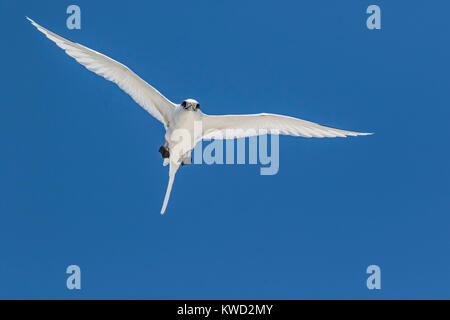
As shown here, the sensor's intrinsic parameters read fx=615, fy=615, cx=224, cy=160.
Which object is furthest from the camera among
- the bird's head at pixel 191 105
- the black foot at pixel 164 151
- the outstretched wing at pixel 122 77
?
the black foot at pixel 164 151

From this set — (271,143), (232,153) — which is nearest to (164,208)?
(232,153)

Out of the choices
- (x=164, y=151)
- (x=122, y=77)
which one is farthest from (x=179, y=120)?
(x=122, y=77)

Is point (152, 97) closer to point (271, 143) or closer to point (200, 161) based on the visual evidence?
point (200, 161)

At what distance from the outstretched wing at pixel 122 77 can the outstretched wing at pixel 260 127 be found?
1.18m

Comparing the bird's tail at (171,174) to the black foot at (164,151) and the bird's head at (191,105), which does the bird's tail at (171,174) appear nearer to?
the black foot at (164,151)

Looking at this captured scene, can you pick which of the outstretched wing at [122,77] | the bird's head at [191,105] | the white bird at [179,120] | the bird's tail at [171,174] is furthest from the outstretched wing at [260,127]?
the outstretched wing at [122,77]

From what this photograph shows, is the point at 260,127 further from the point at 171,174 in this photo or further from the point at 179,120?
the point at 171,174

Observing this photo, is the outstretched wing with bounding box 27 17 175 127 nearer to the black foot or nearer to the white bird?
the white bird

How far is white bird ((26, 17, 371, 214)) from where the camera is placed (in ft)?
48.5

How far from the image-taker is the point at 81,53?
1493cm

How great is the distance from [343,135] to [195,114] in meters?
3.92

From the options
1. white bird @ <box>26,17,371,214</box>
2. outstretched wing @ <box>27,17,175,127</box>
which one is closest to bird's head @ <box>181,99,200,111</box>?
white bird @ <box>26,17,371,214</box>

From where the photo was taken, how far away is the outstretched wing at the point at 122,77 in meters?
14.7

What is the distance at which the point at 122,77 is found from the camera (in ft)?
49.8
